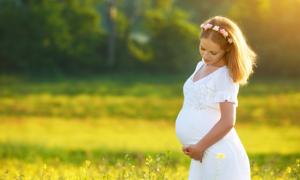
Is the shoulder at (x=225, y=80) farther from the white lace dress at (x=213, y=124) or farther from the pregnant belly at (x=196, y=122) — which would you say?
the pregnant belly at (x=196, y=122)

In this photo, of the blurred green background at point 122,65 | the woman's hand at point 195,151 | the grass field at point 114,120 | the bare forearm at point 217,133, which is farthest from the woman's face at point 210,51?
the blurred green background at point 122,65

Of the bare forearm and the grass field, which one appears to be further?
the grass field

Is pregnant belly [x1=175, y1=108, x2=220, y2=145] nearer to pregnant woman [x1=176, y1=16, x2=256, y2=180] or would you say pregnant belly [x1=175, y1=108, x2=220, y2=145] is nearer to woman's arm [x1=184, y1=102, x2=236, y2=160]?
pregnant woman [x1=176, y1=16, x2=256, y2=180]

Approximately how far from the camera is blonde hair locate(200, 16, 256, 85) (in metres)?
5.85

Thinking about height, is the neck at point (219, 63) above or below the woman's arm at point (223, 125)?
above

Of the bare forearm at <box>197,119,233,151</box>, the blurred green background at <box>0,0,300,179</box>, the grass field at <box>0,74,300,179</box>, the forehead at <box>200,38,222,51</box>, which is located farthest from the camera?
the blurred green background at <box>0,0,300,179</box>

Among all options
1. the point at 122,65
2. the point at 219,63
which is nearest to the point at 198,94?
the point at 219,63

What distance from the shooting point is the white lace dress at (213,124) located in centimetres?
587

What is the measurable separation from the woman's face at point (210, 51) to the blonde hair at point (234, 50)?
1.2 inches

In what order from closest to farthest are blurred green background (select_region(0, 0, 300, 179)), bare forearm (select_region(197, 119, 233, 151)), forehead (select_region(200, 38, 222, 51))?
1. bare forearm (select_region(197, 119, 233, 151))
2. forehead (select_region(200, 38, 222, 51))
3. blurred green background (select_region(0, 0, 300, 179))

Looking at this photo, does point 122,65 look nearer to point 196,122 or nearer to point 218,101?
point 196,122

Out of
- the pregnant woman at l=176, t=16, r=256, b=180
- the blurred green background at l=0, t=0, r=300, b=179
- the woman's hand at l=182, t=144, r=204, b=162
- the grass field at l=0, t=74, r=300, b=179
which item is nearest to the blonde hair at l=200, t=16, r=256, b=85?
the pregnant woman at l=176, t=16, r=256, b=180

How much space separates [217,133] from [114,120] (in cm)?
2574

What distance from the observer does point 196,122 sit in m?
5.93
